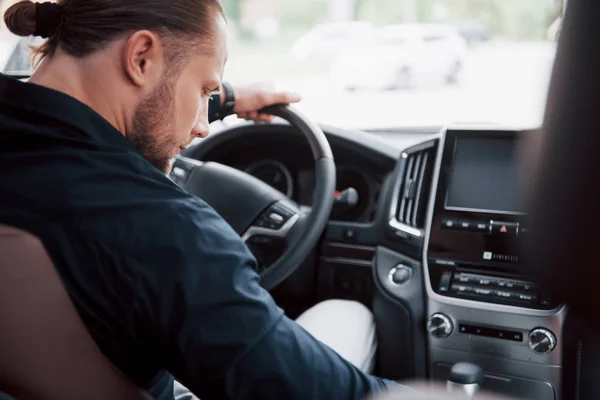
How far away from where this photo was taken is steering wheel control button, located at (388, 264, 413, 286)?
2.07 metres

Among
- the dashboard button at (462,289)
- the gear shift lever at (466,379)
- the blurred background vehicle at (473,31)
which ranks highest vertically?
the blurred background vehicle at (473,31)

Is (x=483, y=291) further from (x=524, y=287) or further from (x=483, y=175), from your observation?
(x=483, y=175)

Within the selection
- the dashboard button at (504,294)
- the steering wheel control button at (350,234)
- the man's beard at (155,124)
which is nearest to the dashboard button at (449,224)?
the dashboard button at (504,294)

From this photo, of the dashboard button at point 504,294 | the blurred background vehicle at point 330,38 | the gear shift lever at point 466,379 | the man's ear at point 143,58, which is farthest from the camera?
the blurred background vehicle at point 330,38

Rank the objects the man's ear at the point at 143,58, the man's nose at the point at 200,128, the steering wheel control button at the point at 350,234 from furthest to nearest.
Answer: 1. the steering wheel control button at the point at 350,234
2. the man's nose at the point at 200,128
3. the man's ear at the point at 143,58

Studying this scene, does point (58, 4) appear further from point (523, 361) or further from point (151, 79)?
point (523, 361)

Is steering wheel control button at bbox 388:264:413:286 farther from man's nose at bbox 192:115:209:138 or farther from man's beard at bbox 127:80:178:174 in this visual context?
man's beard at bbox 127:80:178:174

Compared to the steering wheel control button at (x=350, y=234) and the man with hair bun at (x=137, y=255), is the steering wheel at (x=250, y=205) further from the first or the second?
the man with hair bun at (x=137, y=255)

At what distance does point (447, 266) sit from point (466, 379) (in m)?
0.35

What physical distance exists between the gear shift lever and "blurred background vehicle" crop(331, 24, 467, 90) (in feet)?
7.03

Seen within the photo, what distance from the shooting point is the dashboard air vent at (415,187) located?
2.09 meters

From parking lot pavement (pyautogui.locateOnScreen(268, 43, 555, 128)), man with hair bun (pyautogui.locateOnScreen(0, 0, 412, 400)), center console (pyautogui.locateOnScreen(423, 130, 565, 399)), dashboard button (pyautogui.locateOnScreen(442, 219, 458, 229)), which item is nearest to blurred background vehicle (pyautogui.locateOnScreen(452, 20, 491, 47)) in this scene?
parking lot pavement (pyautogui.locateOnScreen(268, 43, 555, 128))

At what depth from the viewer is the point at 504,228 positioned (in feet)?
6.27

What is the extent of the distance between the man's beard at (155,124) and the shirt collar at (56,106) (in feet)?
0.42
